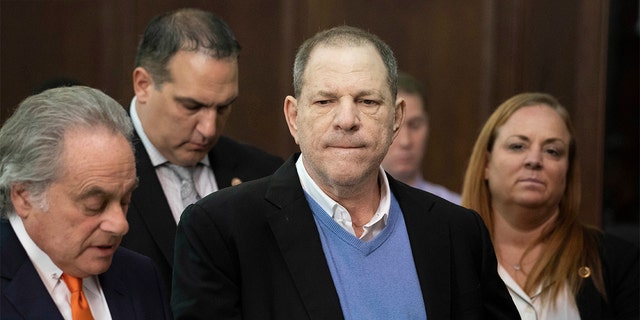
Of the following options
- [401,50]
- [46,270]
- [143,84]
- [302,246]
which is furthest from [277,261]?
Answer: [401,50]

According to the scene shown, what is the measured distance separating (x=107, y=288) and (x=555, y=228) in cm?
181

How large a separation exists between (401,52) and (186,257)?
308 cm

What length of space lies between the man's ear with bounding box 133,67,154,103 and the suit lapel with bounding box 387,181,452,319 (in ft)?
3.83

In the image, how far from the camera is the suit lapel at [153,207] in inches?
148

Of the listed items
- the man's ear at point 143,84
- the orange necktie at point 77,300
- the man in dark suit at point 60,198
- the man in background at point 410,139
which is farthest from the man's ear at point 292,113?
the man in background at point 410,139

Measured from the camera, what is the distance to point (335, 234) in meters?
3.03

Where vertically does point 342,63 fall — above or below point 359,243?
above

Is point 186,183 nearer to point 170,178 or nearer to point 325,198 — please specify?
point 170,178

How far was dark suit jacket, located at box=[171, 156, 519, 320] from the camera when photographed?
2.89 metres

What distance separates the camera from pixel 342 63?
119 inches

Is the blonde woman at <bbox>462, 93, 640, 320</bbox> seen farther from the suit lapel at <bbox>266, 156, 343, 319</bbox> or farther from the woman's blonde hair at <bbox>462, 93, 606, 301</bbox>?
the suit lapel at <bbox>266, 156, 343, 319</bbox>

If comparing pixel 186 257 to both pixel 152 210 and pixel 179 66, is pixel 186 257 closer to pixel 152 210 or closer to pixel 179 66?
pixel 152 210

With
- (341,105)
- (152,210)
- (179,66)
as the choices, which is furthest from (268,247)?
(179,66)

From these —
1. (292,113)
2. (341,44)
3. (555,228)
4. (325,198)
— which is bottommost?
(555,228)
